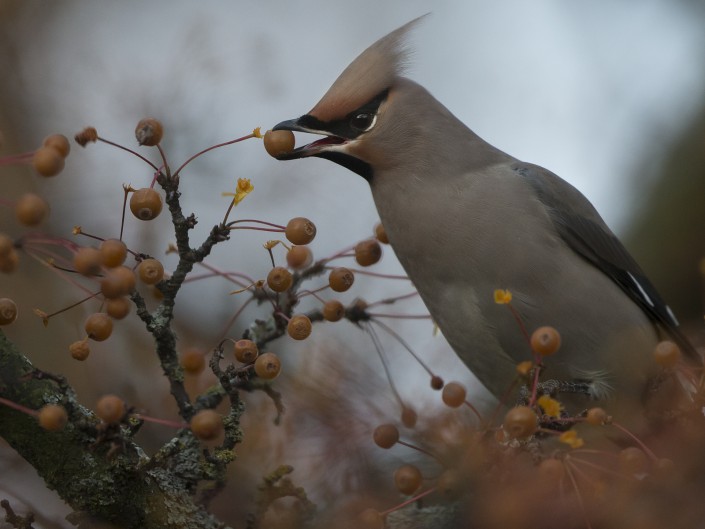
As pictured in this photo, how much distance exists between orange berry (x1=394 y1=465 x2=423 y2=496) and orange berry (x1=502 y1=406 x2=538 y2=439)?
461 mm

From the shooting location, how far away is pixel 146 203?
6.54ft

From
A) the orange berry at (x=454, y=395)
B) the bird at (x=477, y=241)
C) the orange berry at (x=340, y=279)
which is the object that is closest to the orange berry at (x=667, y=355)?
the orange berry at (x=454, y=395)

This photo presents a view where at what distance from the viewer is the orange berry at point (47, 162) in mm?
1729

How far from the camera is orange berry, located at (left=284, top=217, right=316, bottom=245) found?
2.24m

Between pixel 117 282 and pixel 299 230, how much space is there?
0.52m

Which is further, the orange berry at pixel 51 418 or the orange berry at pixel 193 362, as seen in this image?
the orange berry at pixel 193 362

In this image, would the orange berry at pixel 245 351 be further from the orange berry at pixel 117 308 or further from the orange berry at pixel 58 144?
the orange berry at pixel 58 144

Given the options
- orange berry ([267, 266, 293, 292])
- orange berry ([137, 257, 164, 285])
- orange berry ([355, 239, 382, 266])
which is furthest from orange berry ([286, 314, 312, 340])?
orange berry ([355, 239, 382, 266])

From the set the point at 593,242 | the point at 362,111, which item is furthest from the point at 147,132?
the point at 593,242

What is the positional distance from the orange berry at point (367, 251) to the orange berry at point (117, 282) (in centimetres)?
95

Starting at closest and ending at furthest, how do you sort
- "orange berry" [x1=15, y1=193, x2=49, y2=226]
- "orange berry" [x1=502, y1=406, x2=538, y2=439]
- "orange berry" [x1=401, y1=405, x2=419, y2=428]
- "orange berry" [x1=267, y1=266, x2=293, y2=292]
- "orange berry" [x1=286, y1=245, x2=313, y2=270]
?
"orange berry" [x1=15, y1=193, x2=49, y2=226], "orange berry" [x1=502, y1=406, x2=538, y2=439], "orange berry" [x1=267, y1=266, x2=293, y2=292], "orange berry" [x1=286, y1=245, x2=313, y2=270], "orange berry" [x1=401, y1=405, x2=419, y2=428]

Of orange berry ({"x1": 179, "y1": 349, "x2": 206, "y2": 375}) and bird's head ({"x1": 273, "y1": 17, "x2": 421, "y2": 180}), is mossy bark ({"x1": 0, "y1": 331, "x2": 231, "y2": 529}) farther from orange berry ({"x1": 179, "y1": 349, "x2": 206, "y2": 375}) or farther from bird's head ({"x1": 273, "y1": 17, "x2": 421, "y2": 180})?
bird's head ({"x1": 273, "y1": 17, "x2": 421, "y2": 180})

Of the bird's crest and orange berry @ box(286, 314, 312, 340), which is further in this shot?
the bird's crest

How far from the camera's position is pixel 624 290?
3.51 meters
